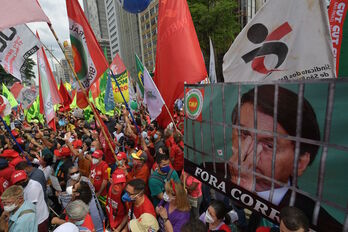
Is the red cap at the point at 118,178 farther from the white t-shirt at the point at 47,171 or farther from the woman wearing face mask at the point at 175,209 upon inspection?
the white t-shirt at the point at 47,171

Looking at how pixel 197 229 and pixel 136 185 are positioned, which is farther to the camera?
pixel 136 185

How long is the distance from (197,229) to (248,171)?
2.81 ft

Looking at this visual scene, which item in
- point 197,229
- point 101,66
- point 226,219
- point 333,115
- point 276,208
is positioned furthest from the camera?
point 101,66

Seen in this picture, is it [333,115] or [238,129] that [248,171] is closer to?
[238,129]

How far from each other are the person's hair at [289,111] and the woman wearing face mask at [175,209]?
1.50 m

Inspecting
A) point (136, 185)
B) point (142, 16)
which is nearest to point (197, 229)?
point (136, 185)

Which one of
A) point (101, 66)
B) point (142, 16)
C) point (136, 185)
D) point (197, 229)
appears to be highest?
point (142, 16)

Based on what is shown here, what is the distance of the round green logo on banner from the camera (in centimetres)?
230

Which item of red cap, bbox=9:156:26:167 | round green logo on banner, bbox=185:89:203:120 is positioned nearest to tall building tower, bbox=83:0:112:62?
red cap, bbox=9:156:26:167

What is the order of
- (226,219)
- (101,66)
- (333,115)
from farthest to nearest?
(101,66), (226,219), (333,115)

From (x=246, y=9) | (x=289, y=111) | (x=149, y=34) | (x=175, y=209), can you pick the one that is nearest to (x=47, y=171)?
(x=175, y=209)

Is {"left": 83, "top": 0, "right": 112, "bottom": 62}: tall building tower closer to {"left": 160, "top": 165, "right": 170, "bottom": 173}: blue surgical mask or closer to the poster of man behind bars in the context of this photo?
{"left": 160, "top": 165, "right": 170, "bottom": 173}: blue surgical mask

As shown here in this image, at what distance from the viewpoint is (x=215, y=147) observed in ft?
7.02

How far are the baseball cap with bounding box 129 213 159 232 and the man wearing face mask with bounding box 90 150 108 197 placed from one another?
160 cm
